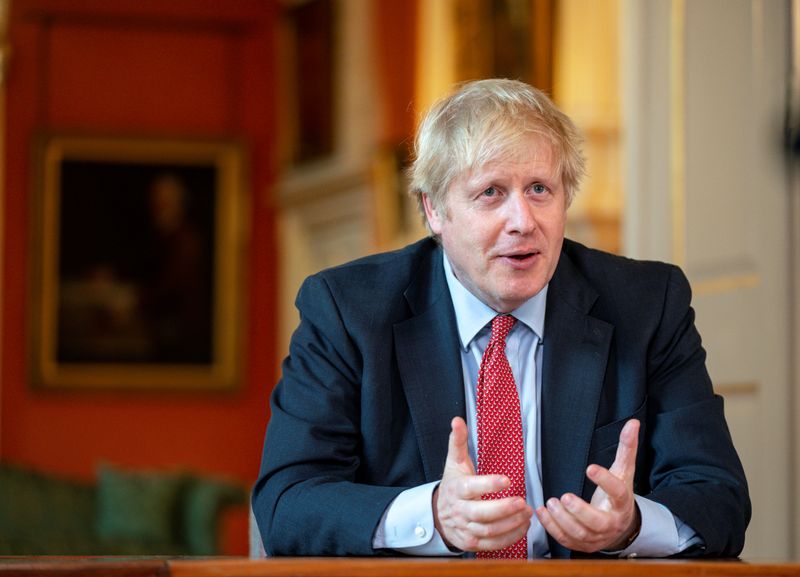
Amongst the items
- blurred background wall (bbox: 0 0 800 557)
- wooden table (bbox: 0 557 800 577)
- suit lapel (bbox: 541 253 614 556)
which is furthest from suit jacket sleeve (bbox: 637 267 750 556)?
blurred background wall (bbox: 0 0 800 557)

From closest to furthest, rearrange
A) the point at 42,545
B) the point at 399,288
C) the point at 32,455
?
the point at 399,288 < the point at 42,545 < the point at 32,455

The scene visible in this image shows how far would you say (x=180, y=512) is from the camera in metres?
8.54

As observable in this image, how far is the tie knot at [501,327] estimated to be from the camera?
2.47 m

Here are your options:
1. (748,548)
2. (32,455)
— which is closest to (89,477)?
(32,455)

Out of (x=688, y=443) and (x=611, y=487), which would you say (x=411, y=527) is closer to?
(x=611, y=487)

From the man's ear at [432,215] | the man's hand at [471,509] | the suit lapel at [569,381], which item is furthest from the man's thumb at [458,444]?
the man's ear at [432,215]

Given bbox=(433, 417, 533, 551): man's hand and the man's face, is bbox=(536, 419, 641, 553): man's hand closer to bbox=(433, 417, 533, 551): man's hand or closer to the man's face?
bbox=(433, 417, 533, 551): man's hand

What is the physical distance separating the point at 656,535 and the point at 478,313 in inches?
22.2

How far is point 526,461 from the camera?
2.39 metres

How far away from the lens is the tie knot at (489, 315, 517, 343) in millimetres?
2471

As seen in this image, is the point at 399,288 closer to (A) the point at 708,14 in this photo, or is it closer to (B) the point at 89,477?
(A) the point at 708,14

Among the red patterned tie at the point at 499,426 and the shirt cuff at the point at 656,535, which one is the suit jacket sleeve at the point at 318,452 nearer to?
the red patterned tie at the point at 499,426

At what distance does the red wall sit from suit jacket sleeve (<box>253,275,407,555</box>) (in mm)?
7386

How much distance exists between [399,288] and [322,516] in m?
0.54
